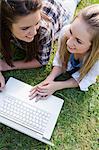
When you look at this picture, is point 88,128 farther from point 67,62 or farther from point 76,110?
point 67,62

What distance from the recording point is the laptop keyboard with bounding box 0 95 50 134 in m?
1.84

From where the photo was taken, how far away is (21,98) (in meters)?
1.91

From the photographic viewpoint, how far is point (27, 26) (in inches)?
63.6

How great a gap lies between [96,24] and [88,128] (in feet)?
2.12

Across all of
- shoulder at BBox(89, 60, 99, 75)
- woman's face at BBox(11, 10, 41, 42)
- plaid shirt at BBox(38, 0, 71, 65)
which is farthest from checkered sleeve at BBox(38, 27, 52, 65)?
shoulder at BBox(89, 60, 99, 75)

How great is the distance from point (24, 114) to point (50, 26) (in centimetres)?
48

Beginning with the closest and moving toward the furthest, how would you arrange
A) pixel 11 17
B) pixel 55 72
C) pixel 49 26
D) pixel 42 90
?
1. pixel 11 17
2. pixel 49 26
3. pixel 42 90
4. pixel 55 72

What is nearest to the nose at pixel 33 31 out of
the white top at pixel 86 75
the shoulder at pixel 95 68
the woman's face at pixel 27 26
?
the woman's face at pixel 27 26

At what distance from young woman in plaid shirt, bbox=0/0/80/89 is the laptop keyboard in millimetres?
111

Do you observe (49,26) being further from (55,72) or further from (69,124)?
(69,124)

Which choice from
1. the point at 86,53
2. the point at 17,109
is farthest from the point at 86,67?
the point at 17,109

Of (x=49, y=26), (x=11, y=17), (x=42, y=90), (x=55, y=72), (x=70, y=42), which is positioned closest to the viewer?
(x=11, y=17)

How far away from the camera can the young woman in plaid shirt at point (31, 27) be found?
5.14 feet

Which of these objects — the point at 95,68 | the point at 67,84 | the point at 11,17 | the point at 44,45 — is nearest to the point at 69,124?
the point at 67,84
